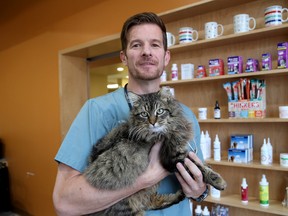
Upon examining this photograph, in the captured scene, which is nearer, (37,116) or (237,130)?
(237,130)

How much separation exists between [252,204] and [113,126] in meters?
1.41

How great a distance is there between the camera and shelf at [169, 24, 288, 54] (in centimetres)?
176

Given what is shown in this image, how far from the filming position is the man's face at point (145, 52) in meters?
1.08

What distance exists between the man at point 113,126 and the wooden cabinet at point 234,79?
99cm

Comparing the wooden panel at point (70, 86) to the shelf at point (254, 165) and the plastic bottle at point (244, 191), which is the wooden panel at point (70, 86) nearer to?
the shelf at point (254, 165)

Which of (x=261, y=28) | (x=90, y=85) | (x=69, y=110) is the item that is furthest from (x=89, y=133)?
(x=90, y=85)

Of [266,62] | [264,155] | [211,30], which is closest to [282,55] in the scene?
[266,62]

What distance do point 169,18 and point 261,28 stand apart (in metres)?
0.82

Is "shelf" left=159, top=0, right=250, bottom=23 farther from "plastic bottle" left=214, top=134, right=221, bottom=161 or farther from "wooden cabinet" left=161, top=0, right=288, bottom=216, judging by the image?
"plastic bottle" left=214, top=134, right=221, bottom=161

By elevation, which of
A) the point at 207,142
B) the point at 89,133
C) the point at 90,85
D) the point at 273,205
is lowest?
the point at 273,205

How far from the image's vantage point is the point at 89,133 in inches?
41.3

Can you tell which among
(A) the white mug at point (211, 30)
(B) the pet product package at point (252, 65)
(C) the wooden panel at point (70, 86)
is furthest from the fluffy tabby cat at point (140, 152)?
(C) the wooden panel at point (70, 86)

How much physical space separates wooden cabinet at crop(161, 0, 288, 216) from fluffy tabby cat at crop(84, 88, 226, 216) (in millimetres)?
1044

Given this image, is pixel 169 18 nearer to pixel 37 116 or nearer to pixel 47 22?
pixel 47 22
